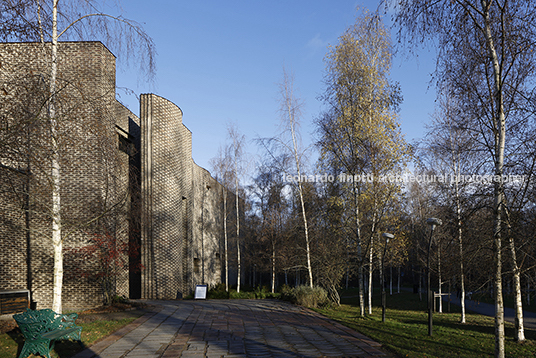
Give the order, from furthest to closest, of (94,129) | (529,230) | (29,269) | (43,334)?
(29,269), (94,129), (529,230), (43,334)

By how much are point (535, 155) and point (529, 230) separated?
1.37m

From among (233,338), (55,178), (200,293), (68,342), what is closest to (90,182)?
(55,178)

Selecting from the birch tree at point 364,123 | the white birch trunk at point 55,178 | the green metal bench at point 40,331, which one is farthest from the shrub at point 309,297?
the green metal bench at point 40,331

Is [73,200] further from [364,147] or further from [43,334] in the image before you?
[364,147]

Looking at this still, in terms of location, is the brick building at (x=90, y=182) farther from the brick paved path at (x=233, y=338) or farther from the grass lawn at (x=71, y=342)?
the brick paved path at (x=233, y=338)

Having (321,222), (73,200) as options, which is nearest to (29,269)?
(73,200)

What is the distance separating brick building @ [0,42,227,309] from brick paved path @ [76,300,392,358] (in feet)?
9.53

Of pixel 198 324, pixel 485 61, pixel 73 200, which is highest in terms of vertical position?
pixel 485 61

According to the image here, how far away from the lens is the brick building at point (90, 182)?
6.92m

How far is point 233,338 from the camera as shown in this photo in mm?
7746

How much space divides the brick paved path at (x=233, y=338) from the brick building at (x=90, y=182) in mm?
2906

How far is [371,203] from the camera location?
1473cm

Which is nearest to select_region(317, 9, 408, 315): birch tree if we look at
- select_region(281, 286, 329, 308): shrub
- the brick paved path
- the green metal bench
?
select_region(281, 286, 329, 308): shrub

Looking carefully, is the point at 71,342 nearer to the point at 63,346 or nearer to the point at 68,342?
the point at 68,342
